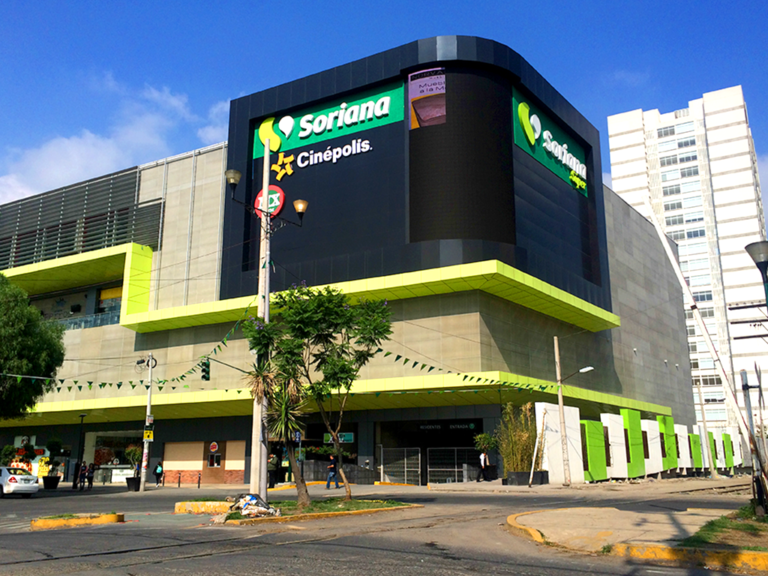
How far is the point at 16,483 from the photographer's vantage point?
108 feet

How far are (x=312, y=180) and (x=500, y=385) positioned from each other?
62.2 ft

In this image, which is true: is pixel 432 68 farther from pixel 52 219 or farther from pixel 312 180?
pixel 52 219

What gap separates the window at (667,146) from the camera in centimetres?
11961

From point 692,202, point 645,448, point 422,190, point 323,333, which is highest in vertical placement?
point 692,202

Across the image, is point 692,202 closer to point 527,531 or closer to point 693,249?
point 693,249

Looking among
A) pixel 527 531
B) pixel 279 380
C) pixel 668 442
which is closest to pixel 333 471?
pixel 279 380

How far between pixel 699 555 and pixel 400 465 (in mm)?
32986

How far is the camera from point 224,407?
4538cm

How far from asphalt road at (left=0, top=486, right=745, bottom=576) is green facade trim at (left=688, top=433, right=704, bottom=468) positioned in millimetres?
40834

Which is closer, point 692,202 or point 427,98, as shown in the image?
point 427,98

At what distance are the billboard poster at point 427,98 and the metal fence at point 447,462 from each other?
65.8 feet

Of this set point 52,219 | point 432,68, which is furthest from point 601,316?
point 52,219

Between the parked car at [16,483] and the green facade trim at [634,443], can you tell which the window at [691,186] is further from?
the parked car at [16,483]

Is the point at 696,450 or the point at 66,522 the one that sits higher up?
the point at 696,450
